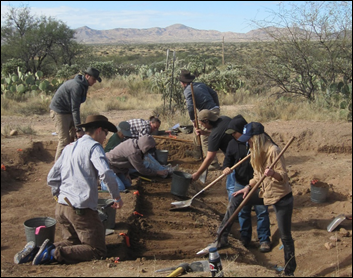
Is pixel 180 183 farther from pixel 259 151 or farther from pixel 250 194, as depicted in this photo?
pixel 259 151

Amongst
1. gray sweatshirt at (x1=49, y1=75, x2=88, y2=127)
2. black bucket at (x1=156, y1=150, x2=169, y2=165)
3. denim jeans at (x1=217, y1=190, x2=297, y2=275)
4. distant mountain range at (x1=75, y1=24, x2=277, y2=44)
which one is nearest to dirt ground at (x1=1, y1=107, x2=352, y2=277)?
denim jeans at (x1=217, y1=190, x2=297, y2=275)

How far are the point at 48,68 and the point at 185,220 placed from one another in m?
21.3

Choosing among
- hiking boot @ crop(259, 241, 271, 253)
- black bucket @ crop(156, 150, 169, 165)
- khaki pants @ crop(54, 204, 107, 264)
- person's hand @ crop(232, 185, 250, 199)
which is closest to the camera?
khaki pants @ crop(54, 204, 107, 264)

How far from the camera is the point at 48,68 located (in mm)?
25516

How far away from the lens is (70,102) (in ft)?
24.9

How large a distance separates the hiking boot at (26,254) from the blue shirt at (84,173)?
1.88 ft

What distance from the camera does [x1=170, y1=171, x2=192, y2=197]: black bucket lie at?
7.00 metres

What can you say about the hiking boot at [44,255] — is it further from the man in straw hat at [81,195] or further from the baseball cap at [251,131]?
the baseball cap at [251,131]

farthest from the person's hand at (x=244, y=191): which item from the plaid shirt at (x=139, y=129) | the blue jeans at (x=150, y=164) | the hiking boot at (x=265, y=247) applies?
the plaid shirt at (x=139, y=129)

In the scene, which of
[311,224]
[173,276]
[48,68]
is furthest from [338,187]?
[48,68]

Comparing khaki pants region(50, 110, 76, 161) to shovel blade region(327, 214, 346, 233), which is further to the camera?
khaki pants region(50, 110, 76, 161)

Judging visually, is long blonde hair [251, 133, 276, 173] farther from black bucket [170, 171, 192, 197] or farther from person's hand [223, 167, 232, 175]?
black bucket [170, 171, 192, 197]

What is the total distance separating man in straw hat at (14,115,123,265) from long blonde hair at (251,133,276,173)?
1566 mm

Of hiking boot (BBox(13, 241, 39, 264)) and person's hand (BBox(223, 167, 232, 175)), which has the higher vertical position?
person's hand (BBox(223, 167, 232, 175))
